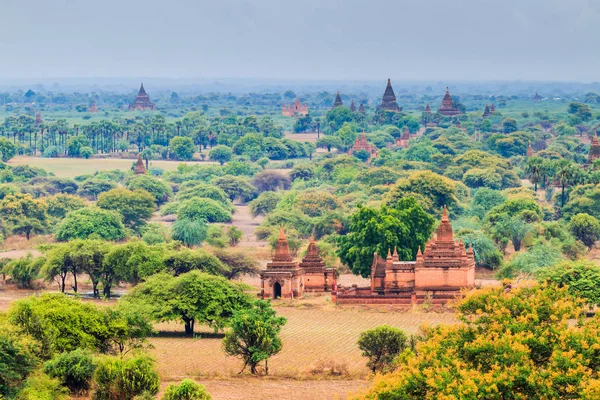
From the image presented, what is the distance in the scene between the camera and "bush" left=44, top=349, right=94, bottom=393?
125ft

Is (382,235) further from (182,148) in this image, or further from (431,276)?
(182,148)

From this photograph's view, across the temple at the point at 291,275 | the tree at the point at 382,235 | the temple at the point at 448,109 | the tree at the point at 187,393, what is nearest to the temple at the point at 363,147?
the temple at the point at 448,109

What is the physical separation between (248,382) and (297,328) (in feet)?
34.9

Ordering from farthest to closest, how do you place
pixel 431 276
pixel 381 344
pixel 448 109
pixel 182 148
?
pixel 448 109 < pixel 182 148 < pixel 431 276 < pixel 381 344

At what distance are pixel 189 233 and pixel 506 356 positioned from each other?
4775 centimetres

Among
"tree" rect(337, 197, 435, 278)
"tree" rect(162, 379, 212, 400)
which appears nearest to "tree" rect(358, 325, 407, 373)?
"tree" rect(162, 379, 212, 400)

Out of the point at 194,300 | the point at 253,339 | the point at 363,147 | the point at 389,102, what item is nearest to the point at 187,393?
the point at 253,339

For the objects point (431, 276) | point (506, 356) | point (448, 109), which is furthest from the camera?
point (448, 109)

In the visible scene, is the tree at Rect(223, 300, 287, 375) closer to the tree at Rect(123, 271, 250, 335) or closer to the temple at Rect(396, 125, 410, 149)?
the tree at Rect(123, 271, 250, 335)

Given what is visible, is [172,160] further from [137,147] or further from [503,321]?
[503,321]

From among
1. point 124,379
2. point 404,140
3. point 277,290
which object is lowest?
point 404,140

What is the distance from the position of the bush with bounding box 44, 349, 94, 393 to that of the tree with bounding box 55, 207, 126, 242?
35.0 m

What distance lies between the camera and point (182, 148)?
13738 cm

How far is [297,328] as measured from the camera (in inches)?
2067
